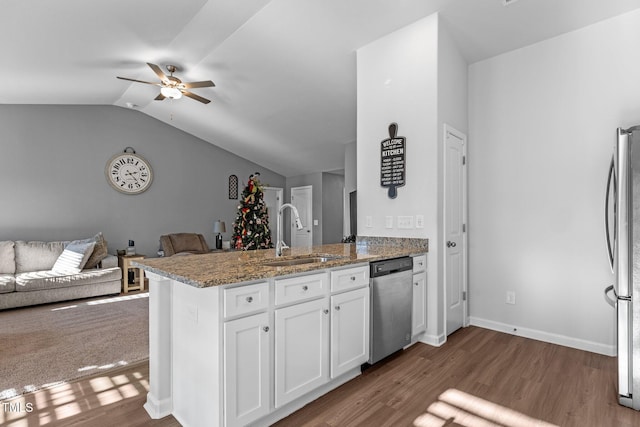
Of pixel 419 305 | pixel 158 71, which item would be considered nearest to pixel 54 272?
pixel 158 71

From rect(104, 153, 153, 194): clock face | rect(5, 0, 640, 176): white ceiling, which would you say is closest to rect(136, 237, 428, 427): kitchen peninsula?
rect(5, 0, 640, 176): white ceiling

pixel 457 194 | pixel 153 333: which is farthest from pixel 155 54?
pixel 457 194

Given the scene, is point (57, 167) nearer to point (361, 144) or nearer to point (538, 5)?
point (361, 144)

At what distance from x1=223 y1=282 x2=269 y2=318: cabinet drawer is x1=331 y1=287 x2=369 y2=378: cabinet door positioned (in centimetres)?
58

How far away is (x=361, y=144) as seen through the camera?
12.0ft

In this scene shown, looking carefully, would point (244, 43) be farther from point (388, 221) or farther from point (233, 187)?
point (233, 187)

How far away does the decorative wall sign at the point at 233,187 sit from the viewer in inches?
313

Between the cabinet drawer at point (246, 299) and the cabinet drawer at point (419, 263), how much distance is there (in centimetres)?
165

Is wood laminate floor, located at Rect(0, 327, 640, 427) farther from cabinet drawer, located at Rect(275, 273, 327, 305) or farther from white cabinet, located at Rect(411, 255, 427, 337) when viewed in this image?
cabinet drawer, located at Rect(275, 273, 327, 305)

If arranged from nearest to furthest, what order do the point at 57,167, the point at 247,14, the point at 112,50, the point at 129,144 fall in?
the point at 247,14 < the point at 112,50 < the point at 57,167 < the point at 129,144

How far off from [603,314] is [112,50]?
5.69 m

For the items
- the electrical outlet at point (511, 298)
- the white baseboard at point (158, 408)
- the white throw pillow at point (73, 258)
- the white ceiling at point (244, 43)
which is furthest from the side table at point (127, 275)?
the electrical outlet at point (511, 298)

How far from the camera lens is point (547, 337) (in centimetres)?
320

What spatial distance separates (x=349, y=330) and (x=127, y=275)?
4.74 meters
